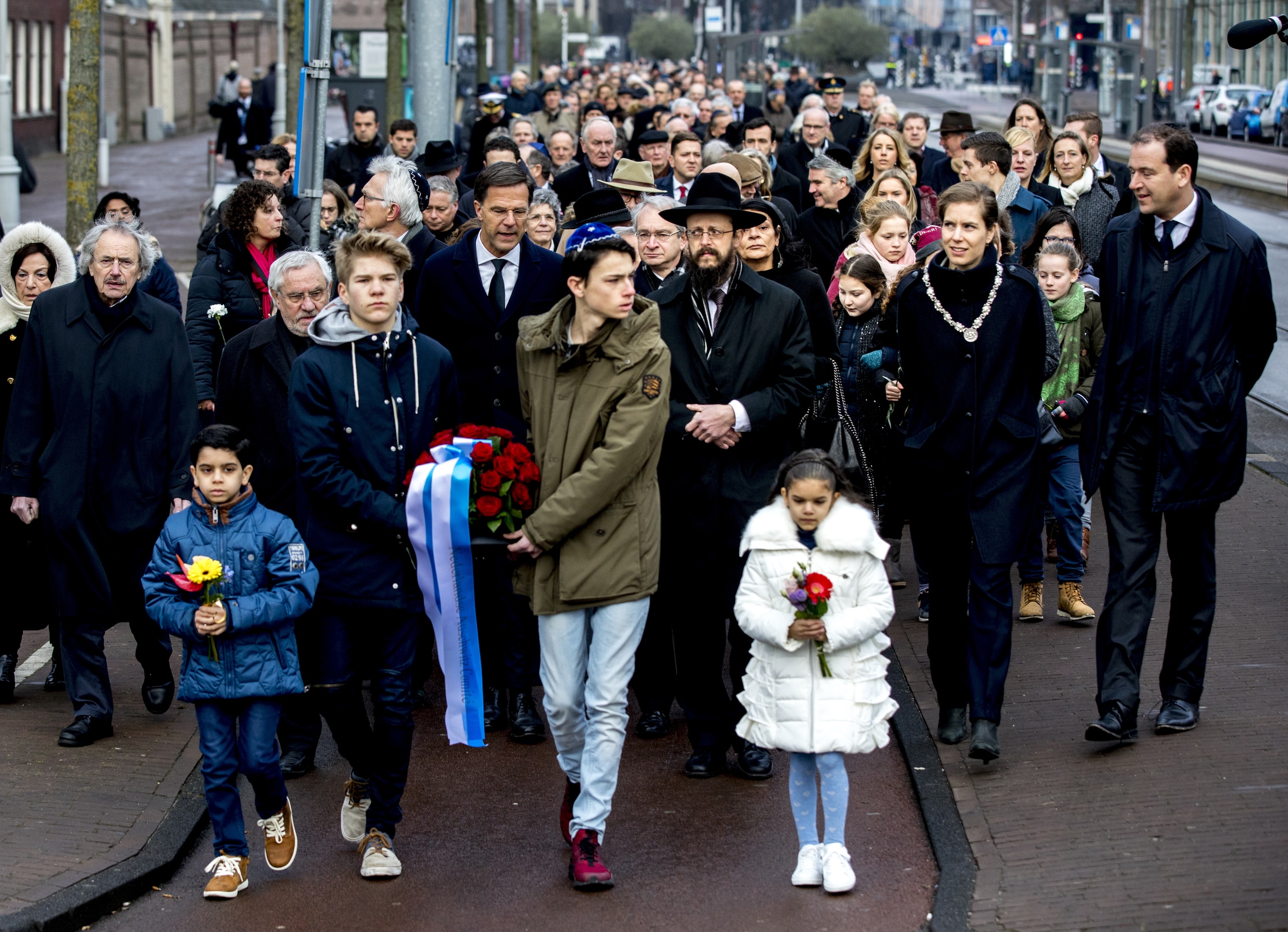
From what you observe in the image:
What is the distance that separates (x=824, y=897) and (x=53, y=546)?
343 cm

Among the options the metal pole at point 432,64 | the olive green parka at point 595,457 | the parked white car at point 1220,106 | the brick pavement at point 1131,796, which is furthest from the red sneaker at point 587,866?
the parked white car at point 1220,106

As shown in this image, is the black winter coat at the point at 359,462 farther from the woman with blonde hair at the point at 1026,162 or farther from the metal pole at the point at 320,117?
the woman with blonde hair at the point at 1026,162

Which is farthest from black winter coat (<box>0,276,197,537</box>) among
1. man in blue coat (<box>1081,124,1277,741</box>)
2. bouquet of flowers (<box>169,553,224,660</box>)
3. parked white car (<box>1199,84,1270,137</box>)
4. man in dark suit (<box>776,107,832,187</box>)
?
parked white car (<box>1199,84,1270,137</box>)

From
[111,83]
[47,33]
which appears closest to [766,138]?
[47,33]

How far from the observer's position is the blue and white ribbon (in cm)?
542

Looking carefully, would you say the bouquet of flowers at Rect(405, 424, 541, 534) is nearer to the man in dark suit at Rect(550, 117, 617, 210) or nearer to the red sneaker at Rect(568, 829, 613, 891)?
the red sneaker at Rect(568, 829, 613, 891)

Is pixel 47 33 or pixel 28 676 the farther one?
pixel 47 33

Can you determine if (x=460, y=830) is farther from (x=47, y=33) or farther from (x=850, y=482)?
(x=47, y=33)

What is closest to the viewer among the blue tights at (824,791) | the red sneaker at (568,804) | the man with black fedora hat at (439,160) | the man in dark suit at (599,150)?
the blue tights at (824,791)

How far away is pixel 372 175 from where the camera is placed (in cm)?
886

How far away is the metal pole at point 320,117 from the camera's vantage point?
8.33 meters

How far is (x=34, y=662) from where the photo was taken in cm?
818

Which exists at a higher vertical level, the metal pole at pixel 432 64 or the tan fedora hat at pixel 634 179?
the metal pole at pixel 432 64

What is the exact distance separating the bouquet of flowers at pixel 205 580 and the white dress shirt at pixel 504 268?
2.03m
